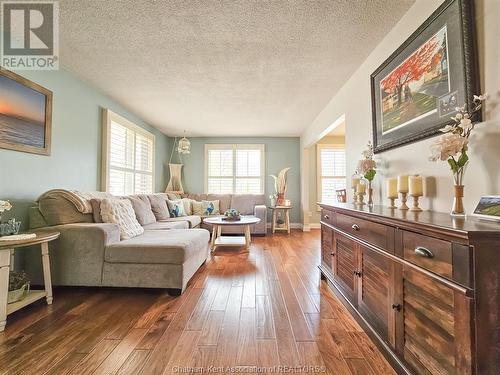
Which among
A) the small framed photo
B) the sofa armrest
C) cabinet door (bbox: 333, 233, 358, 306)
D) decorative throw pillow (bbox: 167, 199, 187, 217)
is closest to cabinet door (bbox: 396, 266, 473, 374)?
the small framed photo

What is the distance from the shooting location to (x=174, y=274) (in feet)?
6.98

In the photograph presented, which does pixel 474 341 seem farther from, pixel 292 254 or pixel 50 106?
pixel 50 106

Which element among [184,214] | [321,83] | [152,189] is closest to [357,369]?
[321,83]

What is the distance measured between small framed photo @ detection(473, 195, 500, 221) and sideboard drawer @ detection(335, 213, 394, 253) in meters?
0.38

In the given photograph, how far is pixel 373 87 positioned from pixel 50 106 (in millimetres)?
3370

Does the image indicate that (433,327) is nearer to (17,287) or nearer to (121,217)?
(121,217)

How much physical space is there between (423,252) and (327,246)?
1.39 m

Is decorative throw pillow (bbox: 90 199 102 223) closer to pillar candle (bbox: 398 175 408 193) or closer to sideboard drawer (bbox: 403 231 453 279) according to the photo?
sideboard drawer (bbox: 403 231 453 279)

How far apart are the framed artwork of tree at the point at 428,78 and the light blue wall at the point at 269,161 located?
153 inches

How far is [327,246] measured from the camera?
2.36 metres

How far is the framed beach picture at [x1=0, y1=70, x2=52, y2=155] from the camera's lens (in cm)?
209

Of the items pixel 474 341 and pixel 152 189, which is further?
pixel 152 189

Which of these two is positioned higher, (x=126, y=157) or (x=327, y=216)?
(x=126, y=157)

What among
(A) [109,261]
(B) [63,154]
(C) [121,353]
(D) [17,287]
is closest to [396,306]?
(C) [121,353]
